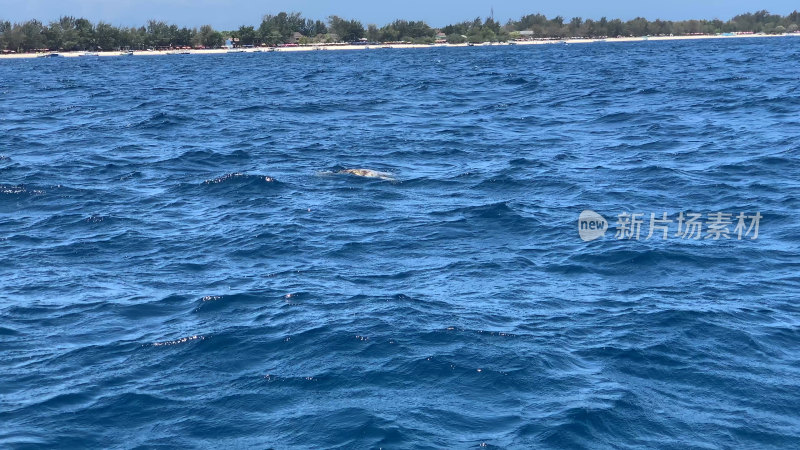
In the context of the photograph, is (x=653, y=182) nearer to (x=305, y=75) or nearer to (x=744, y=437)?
(x=744, y=437)

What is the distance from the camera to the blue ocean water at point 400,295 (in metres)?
10.1

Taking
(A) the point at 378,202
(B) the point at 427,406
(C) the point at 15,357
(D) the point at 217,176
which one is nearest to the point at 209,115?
(D) the point at 217,176

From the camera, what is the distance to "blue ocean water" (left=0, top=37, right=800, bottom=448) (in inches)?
399

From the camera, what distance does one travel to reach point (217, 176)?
2497 centimetres

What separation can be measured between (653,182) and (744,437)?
1359 centimetres

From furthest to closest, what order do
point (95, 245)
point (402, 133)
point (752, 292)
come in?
1. point (402, 133)
2. point (95, 245)
3. point (752, 292)

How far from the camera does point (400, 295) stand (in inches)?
559

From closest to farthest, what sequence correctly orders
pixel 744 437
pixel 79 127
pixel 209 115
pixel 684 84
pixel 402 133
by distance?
pixel 744 437
pixel 402 133
pixel 79 127
pixel 209 115
pixel 684 84

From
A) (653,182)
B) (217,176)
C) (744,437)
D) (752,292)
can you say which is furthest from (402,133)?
(744,437)

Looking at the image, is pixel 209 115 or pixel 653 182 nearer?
pixel 653 182

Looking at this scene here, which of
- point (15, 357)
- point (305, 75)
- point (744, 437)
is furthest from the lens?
point (305, 75)

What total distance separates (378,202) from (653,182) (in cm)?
754

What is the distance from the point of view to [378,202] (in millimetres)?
21484

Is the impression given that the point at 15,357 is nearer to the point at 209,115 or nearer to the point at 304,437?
the point at 304,437
